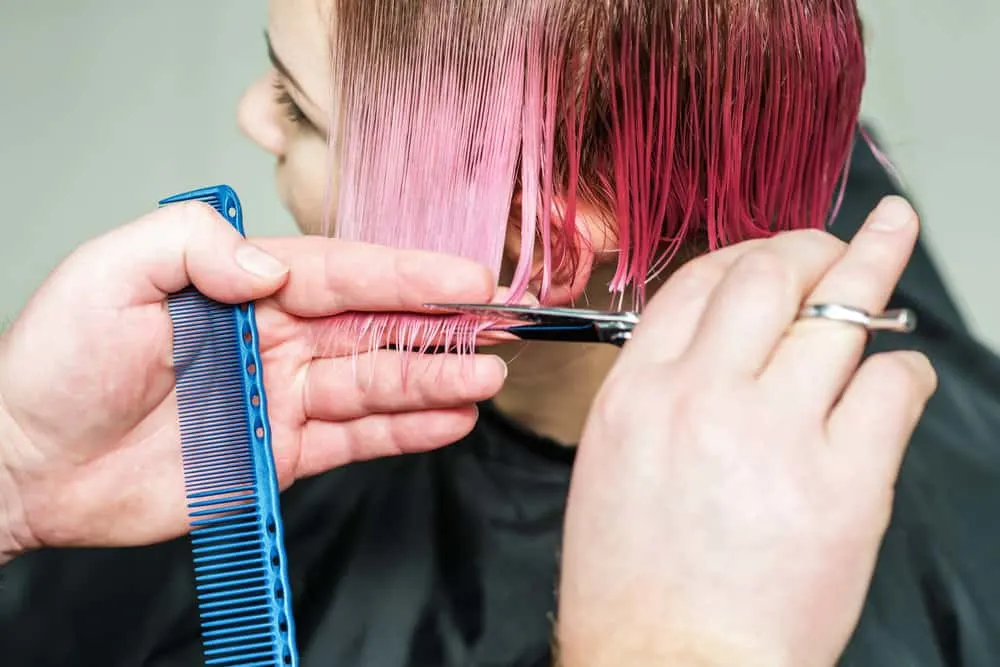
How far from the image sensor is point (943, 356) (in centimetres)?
147

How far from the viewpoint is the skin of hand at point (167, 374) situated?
0.93 m

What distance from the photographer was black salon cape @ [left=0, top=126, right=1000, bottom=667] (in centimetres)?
116

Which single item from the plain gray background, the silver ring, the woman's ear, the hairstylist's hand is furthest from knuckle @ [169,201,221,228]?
the plain gray background

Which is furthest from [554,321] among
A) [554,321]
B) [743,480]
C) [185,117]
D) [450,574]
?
[185,117]

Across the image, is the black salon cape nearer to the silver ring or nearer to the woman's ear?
the woman's ear

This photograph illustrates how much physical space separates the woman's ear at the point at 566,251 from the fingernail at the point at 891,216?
270 mm

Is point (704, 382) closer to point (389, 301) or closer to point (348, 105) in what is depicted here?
point (389, 301)

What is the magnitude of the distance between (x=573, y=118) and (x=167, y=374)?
Answer: 515 millimetres

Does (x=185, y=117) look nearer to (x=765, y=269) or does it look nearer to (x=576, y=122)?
(x=576, y=122)

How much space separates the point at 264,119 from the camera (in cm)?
115

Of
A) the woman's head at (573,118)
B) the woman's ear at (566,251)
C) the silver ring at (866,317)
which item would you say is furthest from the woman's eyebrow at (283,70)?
the silver ring at (866,317)

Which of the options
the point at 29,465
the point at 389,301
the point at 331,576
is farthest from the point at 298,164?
the point at 331,576

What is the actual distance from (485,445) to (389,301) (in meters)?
0.47

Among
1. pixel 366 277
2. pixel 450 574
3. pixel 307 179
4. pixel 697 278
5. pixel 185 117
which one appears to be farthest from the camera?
pixel 185 117
